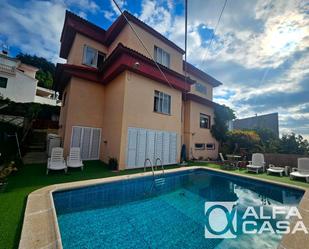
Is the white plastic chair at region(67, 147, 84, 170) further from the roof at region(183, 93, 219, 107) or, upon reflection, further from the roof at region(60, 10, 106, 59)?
the roof at region(183, 93, 219, 107)

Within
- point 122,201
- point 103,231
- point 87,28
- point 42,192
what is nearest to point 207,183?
point 122,201

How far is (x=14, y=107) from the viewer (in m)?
12.5

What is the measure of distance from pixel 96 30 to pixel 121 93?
25.6 feet

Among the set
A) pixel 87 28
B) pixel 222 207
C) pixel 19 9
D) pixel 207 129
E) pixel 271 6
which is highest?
pixel 87 28

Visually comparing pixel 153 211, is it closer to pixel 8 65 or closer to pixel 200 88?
pixel 200 88

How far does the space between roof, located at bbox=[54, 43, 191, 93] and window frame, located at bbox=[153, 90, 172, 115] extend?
1.02m

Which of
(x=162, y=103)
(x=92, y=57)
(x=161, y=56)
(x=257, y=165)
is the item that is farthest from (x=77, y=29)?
(x=257, y=165)

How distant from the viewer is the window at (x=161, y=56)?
12.8 meters

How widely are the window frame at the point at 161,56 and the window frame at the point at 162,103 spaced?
304 centimetres

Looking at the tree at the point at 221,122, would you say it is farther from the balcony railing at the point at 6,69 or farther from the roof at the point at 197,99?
the balcony railing at the point at 6,69

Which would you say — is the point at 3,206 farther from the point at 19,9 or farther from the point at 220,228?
the point at 19,9

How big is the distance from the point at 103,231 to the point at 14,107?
46.0 feet

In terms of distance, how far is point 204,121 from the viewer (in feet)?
58.5

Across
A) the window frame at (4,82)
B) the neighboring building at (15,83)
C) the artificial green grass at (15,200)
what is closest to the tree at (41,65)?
the neighboring building at (15,83)
